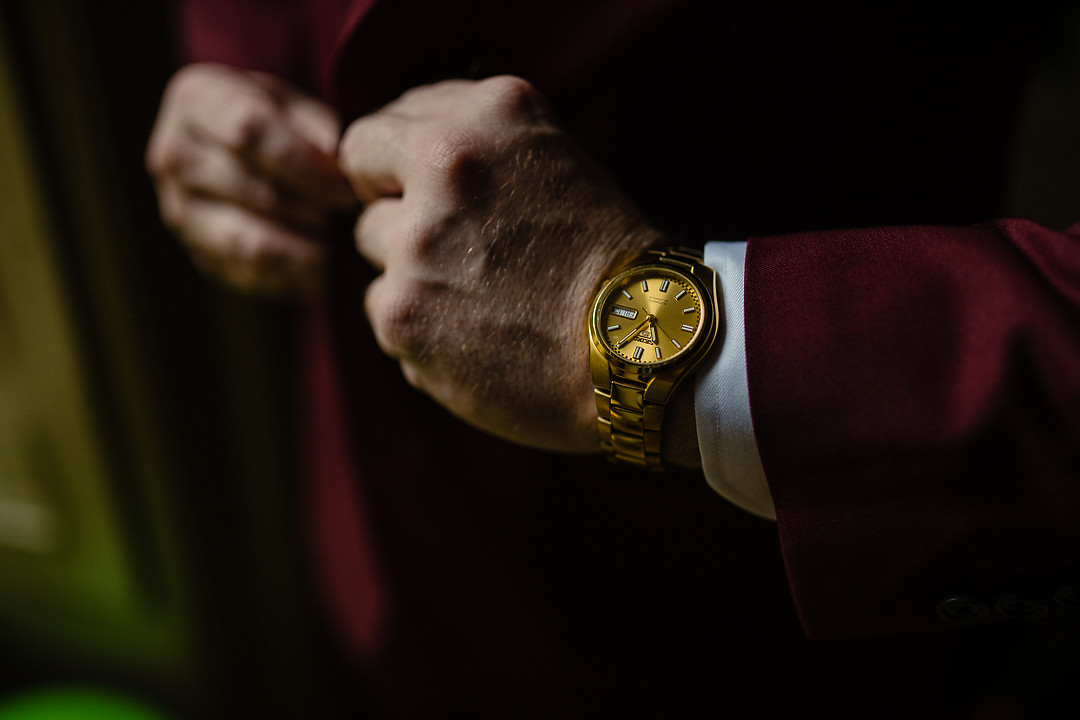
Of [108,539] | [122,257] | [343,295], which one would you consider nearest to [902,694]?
[343,295]

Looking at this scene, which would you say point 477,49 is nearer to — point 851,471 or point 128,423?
point 851,471

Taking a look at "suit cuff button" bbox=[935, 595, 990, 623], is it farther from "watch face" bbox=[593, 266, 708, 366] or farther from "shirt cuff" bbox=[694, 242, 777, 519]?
"watch face" bbox=[593, 266, 708, 366]

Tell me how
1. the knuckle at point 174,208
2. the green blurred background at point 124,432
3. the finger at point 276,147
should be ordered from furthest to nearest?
the green blurred background at point 124,432
the knuckle at point 174,208
the finger at point 276,147

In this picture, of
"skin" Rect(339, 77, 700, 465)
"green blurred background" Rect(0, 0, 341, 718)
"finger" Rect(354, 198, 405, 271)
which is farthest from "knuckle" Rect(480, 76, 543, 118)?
"green blurred background" Rect(0, 0, 341, 718)

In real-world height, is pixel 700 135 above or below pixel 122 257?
above

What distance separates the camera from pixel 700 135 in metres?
0.53

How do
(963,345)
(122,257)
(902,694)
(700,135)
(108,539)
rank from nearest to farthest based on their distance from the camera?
1. (963,345)
2. (700,135)
3. (902,694)
4. (122,257)
5. (108,539)

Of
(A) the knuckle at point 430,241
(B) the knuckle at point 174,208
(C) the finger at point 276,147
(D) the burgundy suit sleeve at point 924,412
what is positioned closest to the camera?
(D) the burgundy suit sleeve at point 924,412

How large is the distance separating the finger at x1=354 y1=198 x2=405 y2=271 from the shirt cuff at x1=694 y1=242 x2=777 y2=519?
0.24 m

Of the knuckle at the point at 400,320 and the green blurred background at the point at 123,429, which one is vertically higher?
the knuckle at the point at 400,320

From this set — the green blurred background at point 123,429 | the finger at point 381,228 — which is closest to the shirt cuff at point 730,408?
the finger at point 381,228

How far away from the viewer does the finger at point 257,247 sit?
28.1 inches

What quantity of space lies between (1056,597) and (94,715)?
1.76 metres

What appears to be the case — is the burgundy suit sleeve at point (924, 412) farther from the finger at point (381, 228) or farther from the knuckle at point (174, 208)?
the knuckle at point (174, 208)
